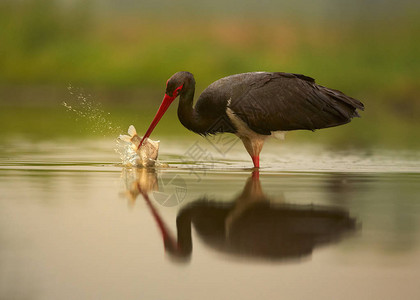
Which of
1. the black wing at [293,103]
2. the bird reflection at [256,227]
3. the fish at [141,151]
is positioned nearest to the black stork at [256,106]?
the black wing at [293,103]

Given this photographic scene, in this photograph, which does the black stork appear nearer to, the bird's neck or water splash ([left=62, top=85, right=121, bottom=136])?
the bird's neck

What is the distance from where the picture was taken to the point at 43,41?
49906mm

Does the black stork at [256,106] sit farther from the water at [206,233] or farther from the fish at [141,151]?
the water at [206,233]

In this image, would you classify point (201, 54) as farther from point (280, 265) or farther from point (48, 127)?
point (280, 265)

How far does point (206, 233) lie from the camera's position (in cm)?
580

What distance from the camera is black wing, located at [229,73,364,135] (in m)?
10.4

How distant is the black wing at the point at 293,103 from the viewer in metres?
10.4

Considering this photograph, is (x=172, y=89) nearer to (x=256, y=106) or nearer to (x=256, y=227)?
(x=256, y=106)

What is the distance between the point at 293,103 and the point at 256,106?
60 centimetres

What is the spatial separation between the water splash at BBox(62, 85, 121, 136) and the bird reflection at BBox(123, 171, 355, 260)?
1022cm

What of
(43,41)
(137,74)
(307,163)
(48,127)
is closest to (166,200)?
(307,163)

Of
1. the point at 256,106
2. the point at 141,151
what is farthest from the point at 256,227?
the point at 141,151

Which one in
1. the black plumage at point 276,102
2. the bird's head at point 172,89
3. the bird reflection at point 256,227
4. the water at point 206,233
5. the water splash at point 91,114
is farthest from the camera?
the water splash at point 91,114

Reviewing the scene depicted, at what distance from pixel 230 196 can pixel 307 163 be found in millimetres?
3897
